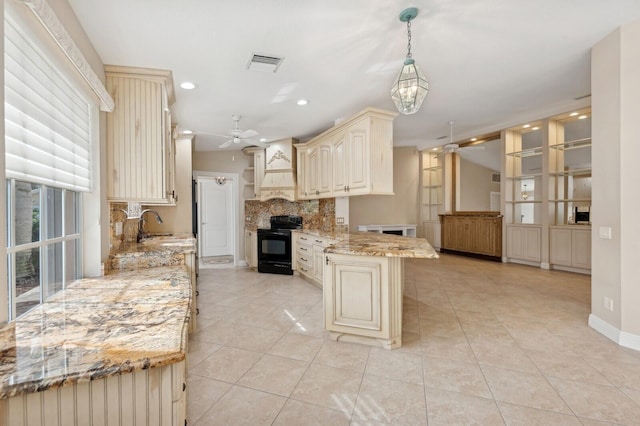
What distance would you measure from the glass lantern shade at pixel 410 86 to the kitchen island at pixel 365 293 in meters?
1.12

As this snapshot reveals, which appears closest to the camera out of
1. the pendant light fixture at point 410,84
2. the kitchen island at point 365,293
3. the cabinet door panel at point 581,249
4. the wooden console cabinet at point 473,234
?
the pendant light fixture at point 410,84

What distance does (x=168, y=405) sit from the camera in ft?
3.11

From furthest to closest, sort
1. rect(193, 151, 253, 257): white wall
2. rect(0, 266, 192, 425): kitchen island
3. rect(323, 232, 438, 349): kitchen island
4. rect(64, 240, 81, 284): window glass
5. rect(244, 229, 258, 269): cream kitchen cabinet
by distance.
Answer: rect(193, 151, 253, 257): white wall → rect(244, 229, 258, 269): cream kitchen cabinet → rect(323, 232, 438, 349): kitchen island → rect(64, 240, 81, 284): window glass → rect(0, 266, 192, 425): kitchen island

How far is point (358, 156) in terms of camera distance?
3807 mm

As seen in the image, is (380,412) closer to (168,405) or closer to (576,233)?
(168,405)

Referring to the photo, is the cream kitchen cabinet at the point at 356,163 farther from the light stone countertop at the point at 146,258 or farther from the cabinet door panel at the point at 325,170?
the light stone countertop at the point at 146,258

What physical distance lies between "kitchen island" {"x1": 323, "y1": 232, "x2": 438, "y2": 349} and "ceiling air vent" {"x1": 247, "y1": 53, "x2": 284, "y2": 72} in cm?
178

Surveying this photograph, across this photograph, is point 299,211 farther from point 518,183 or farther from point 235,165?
point 518,183

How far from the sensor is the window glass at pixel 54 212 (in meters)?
1.76

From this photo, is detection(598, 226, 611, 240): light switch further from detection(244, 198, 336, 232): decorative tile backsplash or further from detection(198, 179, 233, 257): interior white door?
detection(198, 179, 233, 257): interior white door

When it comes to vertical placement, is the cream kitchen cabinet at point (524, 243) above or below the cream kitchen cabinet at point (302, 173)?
below

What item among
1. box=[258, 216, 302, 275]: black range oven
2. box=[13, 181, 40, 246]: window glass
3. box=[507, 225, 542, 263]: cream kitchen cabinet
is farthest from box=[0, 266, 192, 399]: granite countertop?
box=[507, 225, 542, 263]: cream kitchen cabinet

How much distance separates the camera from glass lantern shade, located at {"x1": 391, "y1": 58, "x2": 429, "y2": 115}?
6.86 ft

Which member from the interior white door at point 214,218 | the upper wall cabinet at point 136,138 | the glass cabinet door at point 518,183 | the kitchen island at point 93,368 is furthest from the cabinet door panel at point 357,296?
the interior white door at point 214,218
